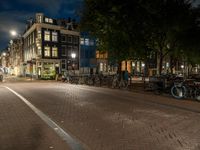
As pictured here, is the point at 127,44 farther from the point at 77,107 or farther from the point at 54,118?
the point at 54,118

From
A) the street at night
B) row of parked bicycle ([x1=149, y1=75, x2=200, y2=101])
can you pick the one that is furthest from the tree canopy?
row of parked bicycle ([x1=149, y1=75, x2=200, y2=101])

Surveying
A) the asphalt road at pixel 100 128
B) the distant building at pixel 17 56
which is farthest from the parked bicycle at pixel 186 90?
the distant building at pixel 17 56

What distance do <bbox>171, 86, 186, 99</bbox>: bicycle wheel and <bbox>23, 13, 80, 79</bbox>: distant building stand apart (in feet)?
113

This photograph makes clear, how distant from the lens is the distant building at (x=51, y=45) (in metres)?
51.5

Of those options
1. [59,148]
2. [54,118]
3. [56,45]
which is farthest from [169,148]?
[56,45]

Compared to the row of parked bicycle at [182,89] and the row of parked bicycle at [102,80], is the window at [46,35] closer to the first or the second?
the row of parked bicycle at [102,80]

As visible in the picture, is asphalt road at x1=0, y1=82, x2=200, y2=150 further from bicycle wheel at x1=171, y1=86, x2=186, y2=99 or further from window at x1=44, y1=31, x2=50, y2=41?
window at x1=44, y1=31, x2=50, y2=41

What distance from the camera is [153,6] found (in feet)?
66.7

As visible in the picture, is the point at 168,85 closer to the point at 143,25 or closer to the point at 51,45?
the point at 143,25

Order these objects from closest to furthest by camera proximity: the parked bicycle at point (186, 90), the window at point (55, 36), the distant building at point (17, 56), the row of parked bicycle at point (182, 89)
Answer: the parked bicycle at point (186, 90), the row of parked bicycle at point (182, 89), the window at point (55, 36), the distant building at point (17, 56)

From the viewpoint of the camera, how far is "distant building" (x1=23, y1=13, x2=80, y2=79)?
169ft

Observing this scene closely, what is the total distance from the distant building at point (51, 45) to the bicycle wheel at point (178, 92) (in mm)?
34395

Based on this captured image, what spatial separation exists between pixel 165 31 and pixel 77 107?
12.0 metres

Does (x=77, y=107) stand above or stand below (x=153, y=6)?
below
